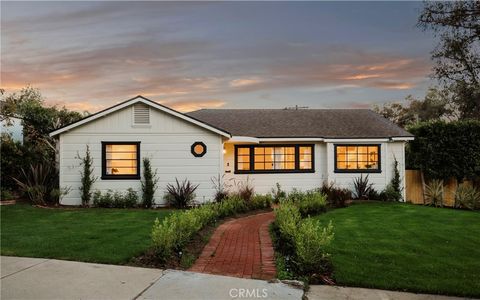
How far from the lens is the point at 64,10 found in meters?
14.5

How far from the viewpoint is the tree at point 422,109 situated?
43.3 metres

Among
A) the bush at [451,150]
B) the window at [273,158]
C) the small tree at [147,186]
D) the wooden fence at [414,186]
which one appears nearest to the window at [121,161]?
the small tree at [147,186]

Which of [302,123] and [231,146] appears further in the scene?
[302,123]

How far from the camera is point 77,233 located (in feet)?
32.2

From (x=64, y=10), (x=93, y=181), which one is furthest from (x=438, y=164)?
(x=64, y=10)

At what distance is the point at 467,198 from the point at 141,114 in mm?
14398

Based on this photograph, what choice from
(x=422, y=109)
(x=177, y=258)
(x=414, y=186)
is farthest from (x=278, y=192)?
(x=422, y=109)

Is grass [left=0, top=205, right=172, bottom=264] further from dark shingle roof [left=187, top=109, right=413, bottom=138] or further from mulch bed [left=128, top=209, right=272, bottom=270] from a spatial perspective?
dark shingle roof [left=187, top=109, right=413, bottom=138]

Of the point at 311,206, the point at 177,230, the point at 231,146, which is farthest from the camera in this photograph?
the point at 231,146

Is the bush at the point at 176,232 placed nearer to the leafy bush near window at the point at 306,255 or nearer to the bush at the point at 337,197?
the leafy bush near window at the point at 306,255

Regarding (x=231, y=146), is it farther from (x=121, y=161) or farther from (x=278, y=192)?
(x=121, y=161)

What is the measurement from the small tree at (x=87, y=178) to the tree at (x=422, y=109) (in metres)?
34.5

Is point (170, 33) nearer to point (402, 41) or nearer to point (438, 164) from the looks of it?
point (402, 41)

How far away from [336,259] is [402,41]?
1319cm
